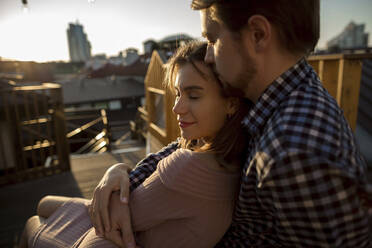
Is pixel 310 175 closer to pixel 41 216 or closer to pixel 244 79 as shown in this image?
pixel 244 79

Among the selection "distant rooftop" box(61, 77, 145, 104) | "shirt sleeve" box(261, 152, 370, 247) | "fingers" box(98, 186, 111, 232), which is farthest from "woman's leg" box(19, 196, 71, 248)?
"distant rooftop" box(61, 77, 145, 104)

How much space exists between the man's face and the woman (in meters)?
0.14

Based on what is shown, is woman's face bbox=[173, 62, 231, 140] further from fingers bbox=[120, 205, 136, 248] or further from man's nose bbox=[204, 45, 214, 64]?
fingers bbox=[120, 205, 136, 248]

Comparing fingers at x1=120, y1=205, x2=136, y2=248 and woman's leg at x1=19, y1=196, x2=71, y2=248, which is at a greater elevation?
fingers at x1=120, y1=205, x2=136, y2=248

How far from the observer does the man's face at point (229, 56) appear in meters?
0.90

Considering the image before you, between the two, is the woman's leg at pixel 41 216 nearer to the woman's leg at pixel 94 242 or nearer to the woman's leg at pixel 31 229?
the woman's leg at pixel 31 229

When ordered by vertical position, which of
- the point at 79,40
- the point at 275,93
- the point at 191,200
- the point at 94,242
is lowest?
the point at 94,242

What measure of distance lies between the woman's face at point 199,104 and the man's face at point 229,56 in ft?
0.60

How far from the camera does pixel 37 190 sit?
403cm

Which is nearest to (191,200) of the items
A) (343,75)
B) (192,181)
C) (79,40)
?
(192,181)

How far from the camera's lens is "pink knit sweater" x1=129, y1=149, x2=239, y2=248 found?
0.95 m

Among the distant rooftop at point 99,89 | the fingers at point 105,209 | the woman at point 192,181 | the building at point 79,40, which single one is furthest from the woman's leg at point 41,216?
the distant rooftop at point 99,89

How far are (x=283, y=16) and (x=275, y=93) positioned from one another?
0.25m

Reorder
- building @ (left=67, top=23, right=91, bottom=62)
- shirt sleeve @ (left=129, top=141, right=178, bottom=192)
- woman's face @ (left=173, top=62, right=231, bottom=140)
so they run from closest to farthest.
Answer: woman's face @ (left=173, top=62, right=231, bottom=140) → shirt sleeve @ (left=129, top=141, right=178, bottom=192) → building @ (left=67, top=23, right=91, bottom=62)
